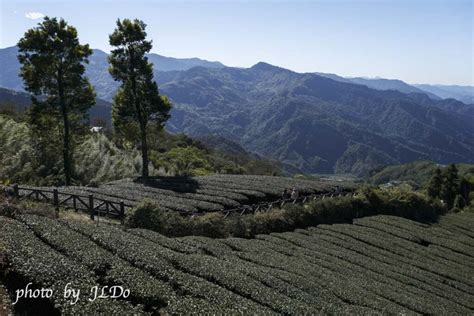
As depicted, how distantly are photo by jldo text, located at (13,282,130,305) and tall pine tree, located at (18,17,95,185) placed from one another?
29.5 m

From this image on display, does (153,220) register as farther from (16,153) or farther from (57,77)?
(16,153)

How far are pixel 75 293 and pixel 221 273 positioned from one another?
20.3 ft

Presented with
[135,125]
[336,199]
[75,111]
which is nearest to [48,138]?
[75,111]

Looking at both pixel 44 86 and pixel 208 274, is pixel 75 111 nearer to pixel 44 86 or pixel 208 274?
pixel 44 86

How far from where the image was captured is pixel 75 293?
482 inches

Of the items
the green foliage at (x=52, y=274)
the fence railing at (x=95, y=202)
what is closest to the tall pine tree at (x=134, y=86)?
the fence railing at (x=95, y=202)

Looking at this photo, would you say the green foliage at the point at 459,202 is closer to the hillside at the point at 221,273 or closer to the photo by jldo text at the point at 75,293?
the hillside at the point at 221,273

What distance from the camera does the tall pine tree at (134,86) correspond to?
145 feet

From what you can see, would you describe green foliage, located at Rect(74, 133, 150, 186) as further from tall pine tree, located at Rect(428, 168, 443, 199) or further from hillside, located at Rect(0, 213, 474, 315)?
tall pine tree, located at Rect(428, 168, 443, 199)

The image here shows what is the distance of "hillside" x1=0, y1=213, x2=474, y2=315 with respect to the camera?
520 inches

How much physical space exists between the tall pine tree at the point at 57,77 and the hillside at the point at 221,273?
2237cm

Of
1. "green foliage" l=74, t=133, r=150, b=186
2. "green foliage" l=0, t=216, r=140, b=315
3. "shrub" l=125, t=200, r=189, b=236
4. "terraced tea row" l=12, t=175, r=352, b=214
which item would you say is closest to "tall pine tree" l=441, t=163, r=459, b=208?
"terraced tea row" l=12, t=175, r=352, b=214

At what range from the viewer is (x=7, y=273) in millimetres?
14250

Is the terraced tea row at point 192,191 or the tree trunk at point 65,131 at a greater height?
the tree trunk at point 65,131
